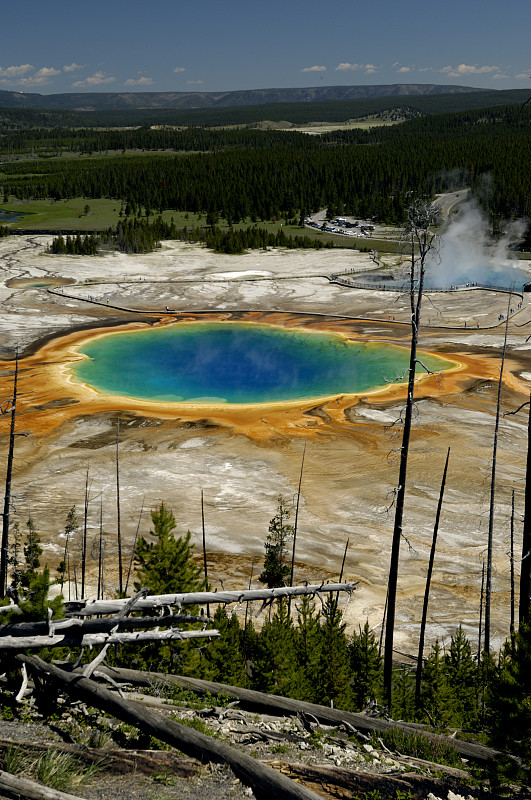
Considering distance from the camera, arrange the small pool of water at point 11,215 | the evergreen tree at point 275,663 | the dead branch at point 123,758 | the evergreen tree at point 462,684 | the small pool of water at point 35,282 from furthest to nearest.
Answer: the small pool of water at point 11,215, the small pool of water at point 35,282, the evergreen tree at point 462,684, the evergreen tree at point 275,663, the dead branch at point 123,758

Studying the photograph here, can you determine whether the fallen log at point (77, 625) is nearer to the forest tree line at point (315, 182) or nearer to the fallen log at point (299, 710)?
the fallen log at point (299, 710)

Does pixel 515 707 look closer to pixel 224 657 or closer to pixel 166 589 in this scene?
pixel 224 657

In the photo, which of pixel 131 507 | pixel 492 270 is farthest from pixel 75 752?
pixel 492 270

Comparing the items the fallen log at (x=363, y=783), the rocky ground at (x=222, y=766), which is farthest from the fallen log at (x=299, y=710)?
the fallen log at (x=363, y=783)

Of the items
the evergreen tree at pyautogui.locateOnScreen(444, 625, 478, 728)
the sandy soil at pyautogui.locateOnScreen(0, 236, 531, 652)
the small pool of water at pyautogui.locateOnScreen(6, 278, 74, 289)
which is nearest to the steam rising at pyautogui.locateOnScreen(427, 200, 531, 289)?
the sandy soil at pyautogui.locateOnScreen(0, 236, 531, 652)

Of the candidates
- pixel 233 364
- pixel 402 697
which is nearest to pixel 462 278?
pixel 233 364

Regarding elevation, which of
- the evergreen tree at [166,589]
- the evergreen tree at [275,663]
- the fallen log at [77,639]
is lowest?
the evergreen tree at [275,663]

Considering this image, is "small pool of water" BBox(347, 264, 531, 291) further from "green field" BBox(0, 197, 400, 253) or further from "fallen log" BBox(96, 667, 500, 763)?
"fallen log" BBox(96, 667, 500, 763)
